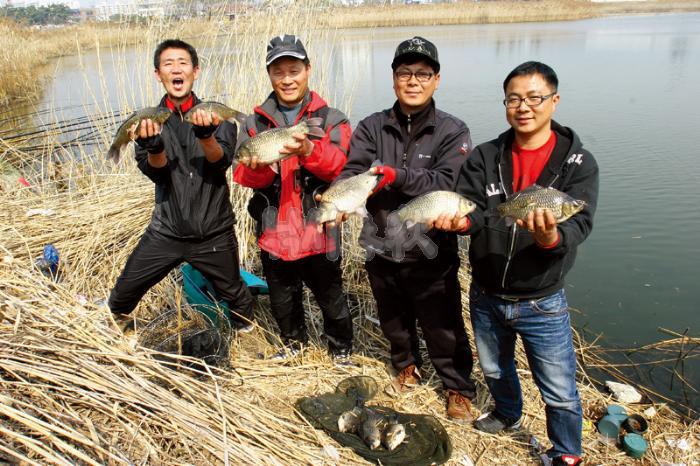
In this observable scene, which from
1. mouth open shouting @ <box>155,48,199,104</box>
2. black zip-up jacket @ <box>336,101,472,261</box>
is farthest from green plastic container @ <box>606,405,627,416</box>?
mouth open shouting @ <box>155,48,199,104</box>

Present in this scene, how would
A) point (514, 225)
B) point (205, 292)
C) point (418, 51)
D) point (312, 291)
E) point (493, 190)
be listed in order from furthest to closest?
1. point (205, 292)
2. point (312, 291)
3. point (418, 51)
4. point (493, 190)
5. point (514, 225)

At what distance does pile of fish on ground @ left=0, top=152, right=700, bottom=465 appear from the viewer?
1618mm

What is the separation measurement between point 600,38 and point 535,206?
2353cm

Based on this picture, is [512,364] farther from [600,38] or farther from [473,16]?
[473,16]

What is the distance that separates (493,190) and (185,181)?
1928 millimetres

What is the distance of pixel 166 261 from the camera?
3381 millimetres

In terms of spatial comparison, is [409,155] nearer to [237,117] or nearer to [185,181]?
[237,117]

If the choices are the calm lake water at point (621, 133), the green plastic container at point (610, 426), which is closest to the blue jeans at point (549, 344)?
the green plastic container at point (610, 426)

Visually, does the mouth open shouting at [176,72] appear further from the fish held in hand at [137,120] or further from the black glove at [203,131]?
the black glove at [203,131]

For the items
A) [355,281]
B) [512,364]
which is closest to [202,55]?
[355,281]

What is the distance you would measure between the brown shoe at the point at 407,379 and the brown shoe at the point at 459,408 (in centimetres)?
35

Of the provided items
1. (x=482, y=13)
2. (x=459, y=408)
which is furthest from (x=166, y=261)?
(x=482, y=13)

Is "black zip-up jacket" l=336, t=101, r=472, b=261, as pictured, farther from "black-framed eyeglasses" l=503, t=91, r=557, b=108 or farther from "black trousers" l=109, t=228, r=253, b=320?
"black trousers" l=109, t=228, r=253, b=320

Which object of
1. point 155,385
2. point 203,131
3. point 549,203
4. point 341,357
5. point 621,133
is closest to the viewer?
point 155,385
